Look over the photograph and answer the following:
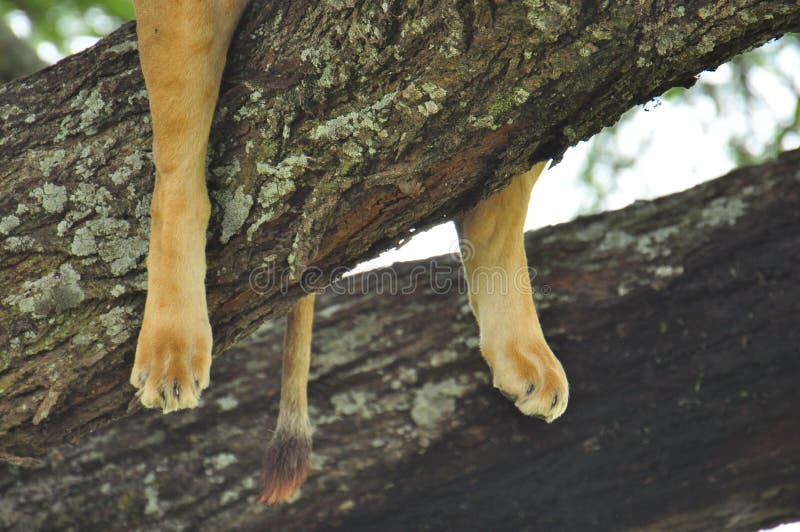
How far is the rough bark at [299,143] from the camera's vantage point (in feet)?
6.78

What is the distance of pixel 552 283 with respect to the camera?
334cm

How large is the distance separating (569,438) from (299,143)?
153 centimetres

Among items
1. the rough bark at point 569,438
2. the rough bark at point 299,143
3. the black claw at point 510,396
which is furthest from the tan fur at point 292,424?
the black claw at point 510,396

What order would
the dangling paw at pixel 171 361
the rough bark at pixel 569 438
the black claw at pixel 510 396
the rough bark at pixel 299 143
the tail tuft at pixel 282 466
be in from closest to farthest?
the rough bark at pixel 299 143 < the dangling paw at pixel 171 361 < the tail tuft at pixel 282 466 < the black claw at pixel 510 396 < the rough bark at pixel 569 438

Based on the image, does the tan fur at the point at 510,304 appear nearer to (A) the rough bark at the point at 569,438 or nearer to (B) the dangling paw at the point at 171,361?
(A) the rough bark at the point at 569,438

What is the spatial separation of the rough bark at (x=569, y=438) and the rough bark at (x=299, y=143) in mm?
743

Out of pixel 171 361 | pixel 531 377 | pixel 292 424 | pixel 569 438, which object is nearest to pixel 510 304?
pixel 531 377

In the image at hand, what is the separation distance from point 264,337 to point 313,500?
Result: 2.10 feet

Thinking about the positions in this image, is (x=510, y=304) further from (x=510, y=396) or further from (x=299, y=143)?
(x=299, y=143)

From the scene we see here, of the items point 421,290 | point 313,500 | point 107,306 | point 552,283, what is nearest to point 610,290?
point 552,283

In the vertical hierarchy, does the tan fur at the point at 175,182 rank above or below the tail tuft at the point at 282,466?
above

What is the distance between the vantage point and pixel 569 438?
10.4 feet

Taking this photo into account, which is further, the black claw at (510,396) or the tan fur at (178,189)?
the black claw at (510,396)

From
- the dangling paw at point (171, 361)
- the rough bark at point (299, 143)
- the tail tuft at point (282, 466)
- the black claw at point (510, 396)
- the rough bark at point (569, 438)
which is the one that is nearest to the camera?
the rough bark at point (299, 143)
